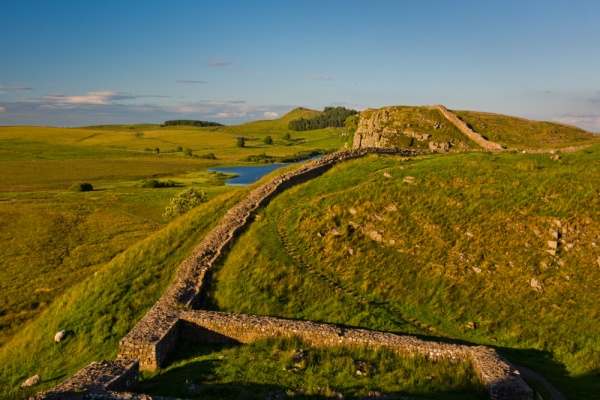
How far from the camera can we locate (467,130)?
5509cm

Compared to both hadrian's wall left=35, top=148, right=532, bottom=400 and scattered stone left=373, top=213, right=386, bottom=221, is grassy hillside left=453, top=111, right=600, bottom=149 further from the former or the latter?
hadrian's wall left=35, top=148, right=532, bottom=400

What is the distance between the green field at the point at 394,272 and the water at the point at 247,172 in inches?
2837

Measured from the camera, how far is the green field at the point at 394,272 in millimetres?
19344

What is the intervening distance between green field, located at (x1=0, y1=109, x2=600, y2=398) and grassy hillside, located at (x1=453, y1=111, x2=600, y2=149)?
63.1ft

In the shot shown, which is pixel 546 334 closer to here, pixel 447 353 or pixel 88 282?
pixel 447 353

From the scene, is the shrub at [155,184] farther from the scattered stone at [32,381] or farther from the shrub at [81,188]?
the scattered stone at [32,381]

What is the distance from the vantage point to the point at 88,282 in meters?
26.8

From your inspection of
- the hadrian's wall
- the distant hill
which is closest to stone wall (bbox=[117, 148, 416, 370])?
the hadrian's wall

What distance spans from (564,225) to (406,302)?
11456 mm

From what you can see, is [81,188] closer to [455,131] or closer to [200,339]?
[455,131]

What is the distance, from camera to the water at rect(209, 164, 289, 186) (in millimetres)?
109750

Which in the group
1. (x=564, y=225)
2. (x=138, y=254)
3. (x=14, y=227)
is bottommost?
(x=14, y=227)

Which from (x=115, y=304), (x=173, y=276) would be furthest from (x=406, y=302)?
(x=115, y=304)

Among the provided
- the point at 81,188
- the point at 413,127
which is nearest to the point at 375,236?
the point at 413,127
